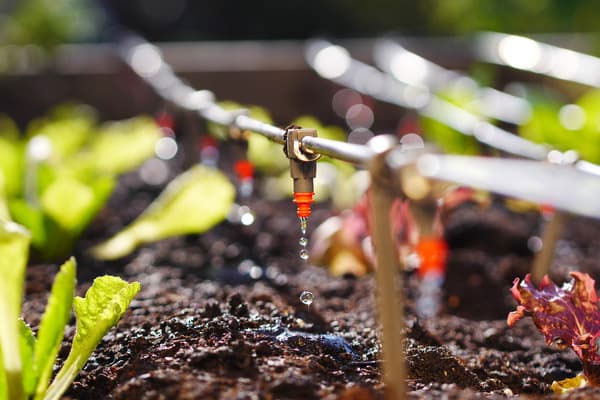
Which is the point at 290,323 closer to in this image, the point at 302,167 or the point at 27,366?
the point at 302,167

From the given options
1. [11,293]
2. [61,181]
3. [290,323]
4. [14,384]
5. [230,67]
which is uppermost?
[230,67]

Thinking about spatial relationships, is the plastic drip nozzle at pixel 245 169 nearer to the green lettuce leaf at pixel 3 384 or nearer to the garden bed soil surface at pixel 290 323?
the garden bed soil surface at pixel 290 323

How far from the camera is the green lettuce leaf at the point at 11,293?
123 centimetres

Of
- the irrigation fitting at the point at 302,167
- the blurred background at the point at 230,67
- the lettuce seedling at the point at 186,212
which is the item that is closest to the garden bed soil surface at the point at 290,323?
the lettuce seedling at the point at 186,212

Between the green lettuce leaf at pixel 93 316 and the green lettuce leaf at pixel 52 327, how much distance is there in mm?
37

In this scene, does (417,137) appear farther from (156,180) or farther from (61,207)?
(61,207)

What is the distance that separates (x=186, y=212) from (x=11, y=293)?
1141 mm

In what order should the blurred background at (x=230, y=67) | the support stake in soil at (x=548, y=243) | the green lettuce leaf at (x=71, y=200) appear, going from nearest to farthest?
the support stake in soil at (x=548, y=243) → the green lettuce leaf at (x=71, y=200) → the blurred background at (x=230, y=67)

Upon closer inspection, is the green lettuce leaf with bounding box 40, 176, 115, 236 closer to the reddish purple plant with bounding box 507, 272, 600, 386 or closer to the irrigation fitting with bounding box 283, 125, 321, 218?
the irrigation fitting with bounding box 283, 125, 321, 218

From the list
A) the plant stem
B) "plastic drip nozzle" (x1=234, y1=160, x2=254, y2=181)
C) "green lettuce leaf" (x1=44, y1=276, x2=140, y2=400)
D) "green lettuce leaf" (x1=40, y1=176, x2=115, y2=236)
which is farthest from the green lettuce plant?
the plant stem

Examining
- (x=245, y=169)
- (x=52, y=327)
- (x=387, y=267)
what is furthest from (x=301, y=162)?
(x=245, y=169)

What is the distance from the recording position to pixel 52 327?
1387mm

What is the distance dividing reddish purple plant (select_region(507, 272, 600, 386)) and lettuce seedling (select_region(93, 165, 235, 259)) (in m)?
1.06

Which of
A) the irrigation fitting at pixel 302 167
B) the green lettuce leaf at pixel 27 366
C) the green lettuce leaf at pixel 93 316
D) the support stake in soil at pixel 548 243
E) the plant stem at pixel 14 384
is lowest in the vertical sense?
the plant stem at pixel 14 384
